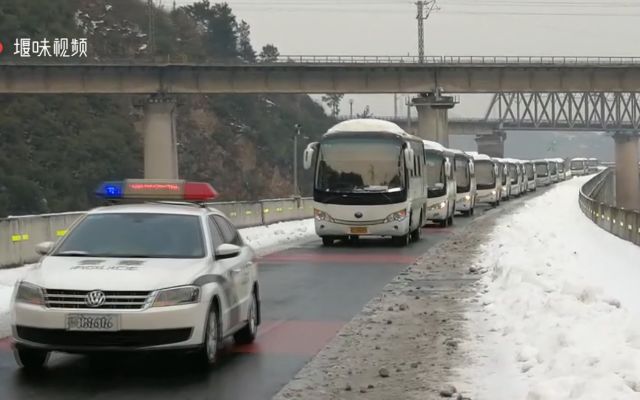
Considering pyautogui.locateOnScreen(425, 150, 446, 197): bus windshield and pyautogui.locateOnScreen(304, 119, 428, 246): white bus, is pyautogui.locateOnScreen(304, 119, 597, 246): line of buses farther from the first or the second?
pyautogui.locateOnScreen(425, 150, 446, 197): bus windshield

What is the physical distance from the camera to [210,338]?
30.7 ft

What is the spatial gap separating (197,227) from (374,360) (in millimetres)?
2314

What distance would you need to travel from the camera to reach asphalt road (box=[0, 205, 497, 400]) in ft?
27.6

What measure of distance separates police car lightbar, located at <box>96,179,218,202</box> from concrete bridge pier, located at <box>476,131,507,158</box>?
138400mm

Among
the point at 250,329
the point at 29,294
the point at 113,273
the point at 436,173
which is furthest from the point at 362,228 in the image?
the point at 29,294

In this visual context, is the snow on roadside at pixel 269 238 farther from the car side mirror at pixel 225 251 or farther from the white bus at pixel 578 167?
the white bus at pixel 578 167

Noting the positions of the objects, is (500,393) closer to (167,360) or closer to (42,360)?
(167,360)

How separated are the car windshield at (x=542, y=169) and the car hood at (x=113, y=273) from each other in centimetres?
10218

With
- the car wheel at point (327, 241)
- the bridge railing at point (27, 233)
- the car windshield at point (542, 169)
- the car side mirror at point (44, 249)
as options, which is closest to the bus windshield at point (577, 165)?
the car windshield at point (542, 169)

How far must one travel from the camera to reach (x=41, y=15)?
4210 inches

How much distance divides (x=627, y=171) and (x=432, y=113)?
65.9m

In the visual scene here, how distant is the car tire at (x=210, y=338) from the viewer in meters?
9.20

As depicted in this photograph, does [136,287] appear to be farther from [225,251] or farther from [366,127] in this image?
[366,127]

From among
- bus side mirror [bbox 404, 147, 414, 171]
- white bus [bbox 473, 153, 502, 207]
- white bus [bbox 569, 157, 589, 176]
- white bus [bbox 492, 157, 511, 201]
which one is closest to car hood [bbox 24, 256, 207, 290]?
bus side mirror [bbox 404, 147, 414, 171]
